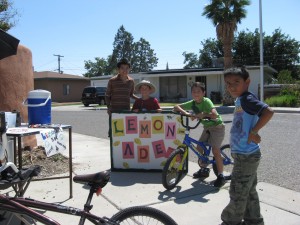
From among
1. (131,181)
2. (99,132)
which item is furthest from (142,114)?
(99,132)

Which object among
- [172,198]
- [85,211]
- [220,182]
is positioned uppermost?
[85,211]

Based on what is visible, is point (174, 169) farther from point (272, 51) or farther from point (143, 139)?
point (272, 51)

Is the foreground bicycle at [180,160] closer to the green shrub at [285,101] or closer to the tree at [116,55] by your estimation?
the green shrub at [285,101]

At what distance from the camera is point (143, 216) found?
9.09 ft

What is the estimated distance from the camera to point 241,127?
137 inches

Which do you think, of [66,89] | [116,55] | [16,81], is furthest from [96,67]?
[16,81]

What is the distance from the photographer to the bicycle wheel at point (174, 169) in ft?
17.0

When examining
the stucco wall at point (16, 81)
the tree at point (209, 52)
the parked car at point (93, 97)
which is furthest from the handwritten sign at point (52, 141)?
the tree at point (209, 52)

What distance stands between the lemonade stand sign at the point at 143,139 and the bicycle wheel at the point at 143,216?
349 cm

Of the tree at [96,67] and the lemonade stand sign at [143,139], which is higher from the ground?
the tree at [96,67]

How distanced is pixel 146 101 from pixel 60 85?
3910 centimetres

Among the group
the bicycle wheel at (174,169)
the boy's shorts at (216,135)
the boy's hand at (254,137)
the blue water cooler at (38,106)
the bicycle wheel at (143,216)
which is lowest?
the bicycle wheel at (174,169)

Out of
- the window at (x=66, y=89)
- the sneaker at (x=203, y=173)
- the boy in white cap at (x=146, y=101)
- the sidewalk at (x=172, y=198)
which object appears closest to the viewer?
the sidewalk at (x=172, y=198)

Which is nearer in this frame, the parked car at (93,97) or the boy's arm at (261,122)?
the boy's arm at (261,122)
